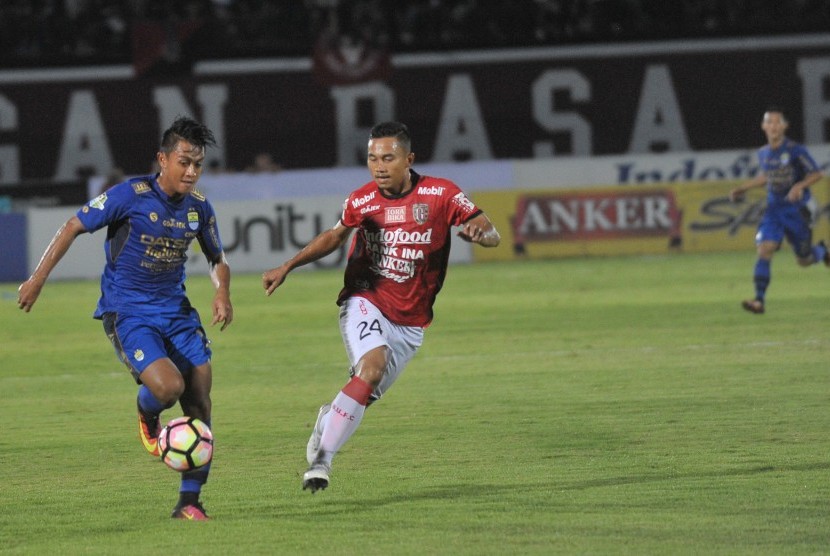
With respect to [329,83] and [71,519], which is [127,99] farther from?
[71,519]

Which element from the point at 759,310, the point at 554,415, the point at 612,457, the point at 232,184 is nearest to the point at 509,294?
the point at 759,310

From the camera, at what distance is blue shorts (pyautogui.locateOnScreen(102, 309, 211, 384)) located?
22.2 feet

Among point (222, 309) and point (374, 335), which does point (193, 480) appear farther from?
point (374, 335)

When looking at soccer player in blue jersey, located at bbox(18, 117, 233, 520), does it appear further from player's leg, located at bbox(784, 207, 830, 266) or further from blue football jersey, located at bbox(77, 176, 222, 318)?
player's leg, located at bbox(784, 207, 830, 266)

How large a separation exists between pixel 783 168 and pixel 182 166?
1025cm

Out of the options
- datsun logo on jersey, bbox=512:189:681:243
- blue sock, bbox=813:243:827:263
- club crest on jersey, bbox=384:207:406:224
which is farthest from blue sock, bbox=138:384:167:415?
datsun logo on jersey, bbox=512:189:681:243

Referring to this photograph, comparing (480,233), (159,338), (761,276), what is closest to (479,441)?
(480,233)

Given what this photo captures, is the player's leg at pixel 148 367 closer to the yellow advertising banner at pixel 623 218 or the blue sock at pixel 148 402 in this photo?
the blue sock at pixel 148 402

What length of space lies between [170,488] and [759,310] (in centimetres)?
954

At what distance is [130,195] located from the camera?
273 inches

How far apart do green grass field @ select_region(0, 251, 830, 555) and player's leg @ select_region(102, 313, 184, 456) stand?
1.27 feet

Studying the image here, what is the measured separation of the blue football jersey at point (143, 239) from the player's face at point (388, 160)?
2.94 feet

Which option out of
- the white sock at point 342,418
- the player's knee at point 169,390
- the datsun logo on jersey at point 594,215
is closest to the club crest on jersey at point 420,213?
the white sock at point 342,418

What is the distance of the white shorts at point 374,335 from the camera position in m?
7.16
